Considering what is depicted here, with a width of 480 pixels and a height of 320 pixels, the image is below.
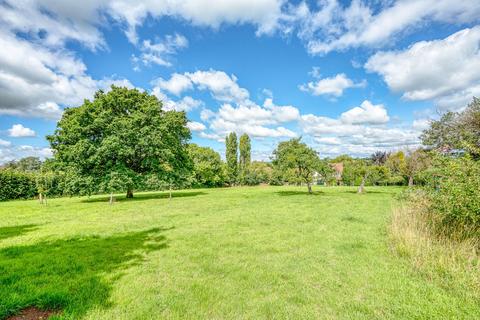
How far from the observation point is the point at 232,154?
53469mm

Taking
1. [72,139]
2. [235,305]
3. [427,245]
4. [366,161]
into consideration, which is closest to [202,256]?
[235,305]

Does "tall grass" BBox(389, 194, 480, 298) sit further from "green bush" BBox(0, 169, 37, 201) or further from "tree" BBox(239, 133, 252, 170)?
"tree" BBox(239, 133, 252, 170)

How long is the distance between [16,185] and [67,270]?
3207 cm

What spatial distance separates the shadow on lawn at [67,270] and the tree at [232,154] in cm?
4514

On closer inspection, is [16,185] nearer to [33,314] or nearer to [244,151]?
[33,314]

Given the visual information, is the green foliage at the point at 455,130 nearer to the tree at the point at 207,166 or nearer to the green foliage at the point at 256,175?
the tree at the point at 207,166

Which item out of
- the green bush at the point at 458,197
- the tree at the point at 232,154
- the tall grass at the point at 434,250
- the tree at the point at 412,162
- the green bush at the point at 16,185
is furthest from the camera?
the tree at the point at 232,154

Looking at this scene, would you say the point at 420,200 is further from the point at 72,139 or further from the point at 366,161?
the point at 366,161

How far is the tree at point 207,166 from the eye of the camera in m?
45.6

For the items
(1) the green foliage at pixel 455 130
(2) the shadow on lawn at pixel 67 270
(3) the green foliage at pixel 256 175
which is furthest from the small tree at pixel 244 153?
(2) the shadow on lawn at pixel 67 270

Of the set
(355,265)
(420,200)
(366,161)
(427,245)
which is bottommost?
(355,265)

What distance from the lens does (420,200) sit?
7277mm

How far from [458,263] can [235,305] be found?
14.9 feet

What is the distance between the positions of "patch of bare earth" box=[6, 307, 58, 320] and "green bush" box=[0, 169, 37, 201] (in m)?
32.6
